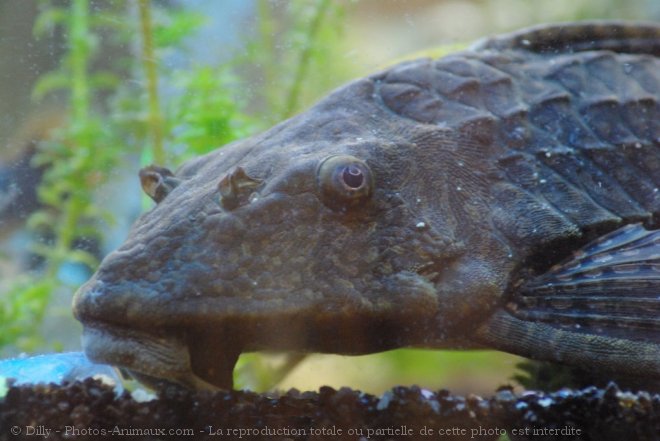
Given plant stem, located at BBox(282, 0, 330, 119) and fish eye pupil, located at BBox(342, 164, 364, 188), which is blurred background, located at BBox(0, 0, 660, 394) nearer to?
plant stem, located at BBox(282, 0, 330, 119)

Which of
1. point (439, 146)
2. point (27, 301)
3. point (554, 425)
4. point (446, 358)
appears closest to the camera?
point (554, 425)

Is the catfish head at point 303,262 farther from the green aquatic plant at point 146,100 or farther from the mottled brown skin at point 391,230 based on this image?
the green aquatic plant at point 146,100

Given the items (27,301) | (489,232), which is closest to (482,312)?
(489,232)

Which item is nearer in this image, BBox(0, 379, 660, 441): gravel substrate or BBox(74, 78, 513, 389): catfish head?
BBox(0, 379, 660, 441): gravel substrate

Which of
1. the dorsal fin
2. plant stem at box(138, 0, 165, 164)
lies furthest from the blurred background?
the dorsal fin

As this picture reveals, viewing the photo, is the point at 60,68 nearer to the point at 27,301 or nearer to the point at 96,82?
the point at 96,82

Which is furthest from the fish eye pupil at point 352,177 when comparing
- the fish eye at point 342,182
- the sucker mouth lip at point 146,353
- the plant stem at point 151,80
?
the plant stem at point 151,80

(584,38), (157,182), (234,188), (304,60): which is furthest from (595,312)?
(304,60)
